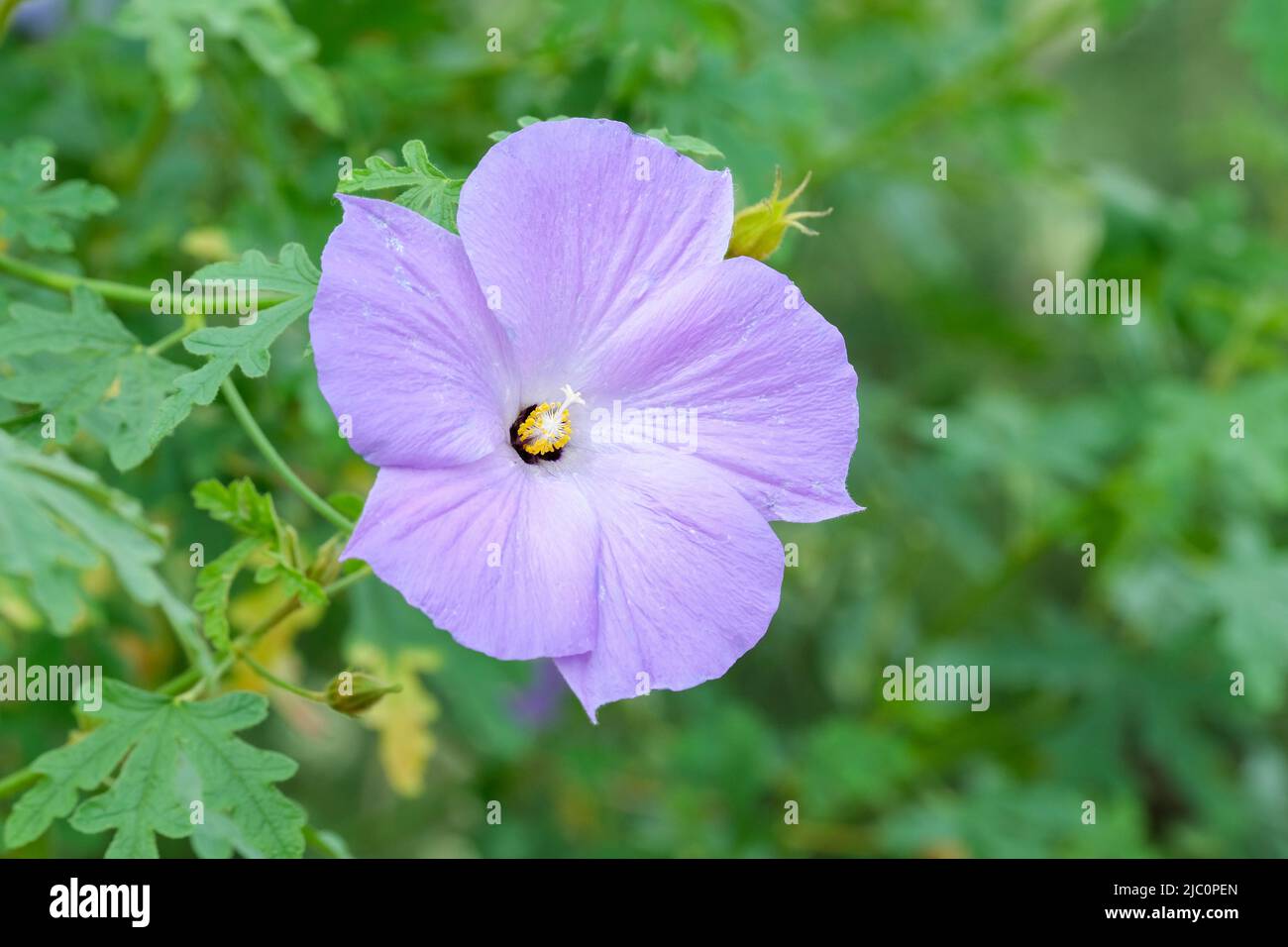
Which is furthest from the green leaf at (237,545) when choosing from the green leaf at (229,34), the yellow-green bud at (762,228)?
the green leaf at (229,34)

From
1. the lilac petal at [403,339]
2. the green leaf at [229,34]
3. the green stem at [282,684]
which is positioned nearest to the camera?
the lilac petal at [403,339]

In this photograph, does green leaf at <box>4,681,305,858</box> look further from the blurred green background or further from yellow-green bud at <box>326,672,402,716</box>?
the blurred green background

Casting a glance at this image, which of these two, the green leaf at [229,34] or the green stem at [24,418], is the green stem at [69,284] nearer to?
the green stem at [24,418]

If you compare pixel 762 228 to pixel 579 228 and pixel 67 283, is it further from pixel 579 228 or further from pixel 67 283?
pixel 67 283

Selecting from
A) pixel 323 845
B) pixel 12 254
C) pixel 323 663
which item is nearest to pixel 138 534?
pixel 323 845

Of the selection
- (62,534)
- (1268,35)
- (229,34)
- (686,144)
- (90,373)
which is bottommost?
(62,534)

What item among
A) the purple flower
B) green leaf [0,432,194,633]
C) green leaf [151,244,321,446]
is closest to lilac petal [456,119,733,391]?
the purple flower

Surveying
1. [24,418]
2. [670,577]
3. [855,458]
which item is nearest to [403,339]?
[670,577]

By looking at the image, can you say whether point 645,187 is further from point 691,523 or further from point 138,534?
point 138,534
